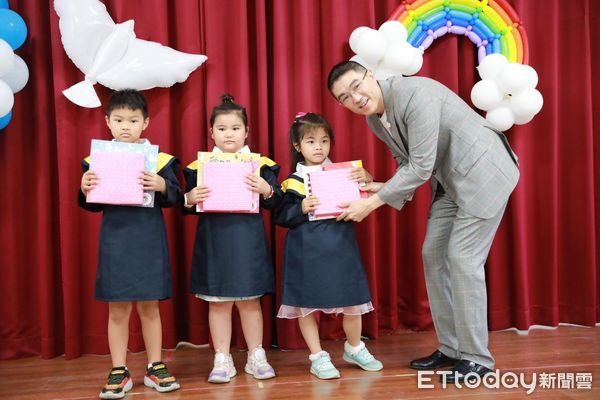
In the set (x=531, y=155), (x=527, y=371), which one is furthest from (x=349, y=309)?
(x=531, y=155)

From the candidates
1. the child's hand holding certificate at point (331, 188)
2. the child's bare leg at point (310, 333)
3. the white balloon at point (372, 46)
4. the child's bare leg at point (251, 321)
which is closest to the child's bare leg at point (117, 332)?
the child's bare leg at point (251, 321)

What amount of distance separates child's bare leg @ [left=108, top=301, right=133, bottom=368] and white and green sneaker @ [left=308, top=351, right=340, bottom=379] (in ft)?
2.54

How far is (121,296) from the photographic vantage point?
212 centimetres

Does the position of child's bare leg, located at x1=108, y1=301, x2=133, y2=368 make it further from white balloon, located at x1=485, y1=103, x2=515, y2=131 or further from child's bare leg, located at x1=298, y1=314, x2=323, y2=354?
white balloon, located at x1=485, y1=103, x2=515, y2=131

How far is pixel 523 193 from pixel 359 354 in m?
1.32

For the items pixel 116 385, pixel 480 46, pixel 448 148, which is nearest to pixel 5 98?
pixel 116 385

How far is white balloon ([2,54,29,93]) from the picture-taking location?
8.19 feet

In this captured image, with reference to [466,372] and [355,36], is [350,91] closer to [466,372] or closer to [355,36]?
[355,36]

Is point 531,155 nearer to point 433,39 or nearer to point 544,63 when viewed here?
point 544,63

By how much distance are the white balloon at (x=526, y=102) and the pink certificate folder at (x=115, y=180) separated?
181 cm

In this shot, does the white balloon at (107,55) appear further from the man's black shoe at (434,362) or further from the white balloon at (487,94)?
the man's black shoe at (434,362)

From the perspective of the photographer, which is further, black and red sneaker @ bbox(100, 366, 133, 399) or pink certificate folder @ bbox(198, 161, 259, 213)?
pink certificate folder @ bbox(198, 161, 259, 213)

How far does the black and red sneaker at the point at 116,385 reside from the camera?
2.09 meters

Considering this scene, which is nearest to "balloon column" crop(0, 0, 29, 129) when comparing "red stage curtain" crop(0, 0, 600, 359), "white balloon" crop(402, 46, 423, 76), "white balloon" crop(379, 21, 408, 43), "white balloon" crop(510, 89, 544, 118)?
"red stage curtain" crop(0, 0, 600, 359)
